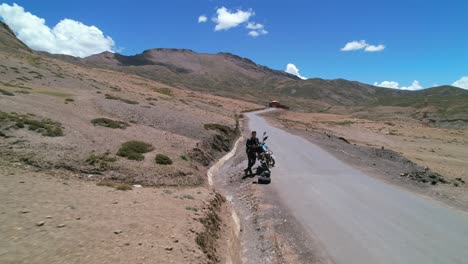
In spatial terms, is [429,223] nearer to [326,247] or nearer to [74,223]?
[326,247]

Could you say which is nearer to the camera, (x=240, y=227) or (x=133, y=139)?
(x=240, y=227)

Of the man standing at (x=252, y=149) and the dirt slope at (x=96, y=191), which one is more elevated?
→ the man standing at (x=252, y=149)

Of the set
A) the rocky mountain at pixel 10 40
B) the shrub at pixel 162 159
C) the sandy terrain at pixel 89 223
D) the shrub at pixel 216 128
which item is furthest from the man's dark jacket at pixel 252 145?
the rocky mountain at pixel 10 40

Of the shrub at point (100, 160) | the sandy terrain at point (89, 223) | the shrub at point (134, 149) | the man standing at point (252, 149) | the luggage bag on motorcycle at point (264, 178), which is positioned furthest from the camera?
the man standing at point (252, 149)

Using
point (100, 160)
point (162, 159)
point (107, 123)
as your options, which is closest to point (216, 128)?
point (107, 123)

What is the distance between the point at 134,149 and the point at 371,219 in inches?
535

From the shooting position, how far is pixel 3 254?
695 centimetres

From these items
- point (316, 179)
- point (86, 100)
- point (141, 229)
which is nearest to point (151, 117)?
point (86, 100)

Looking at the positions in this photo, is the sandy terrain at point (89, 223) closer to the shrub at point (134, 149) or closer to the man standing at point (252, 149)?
the shrub at point (134, 149)

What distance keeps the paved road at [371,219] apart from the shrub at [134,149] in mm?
7675

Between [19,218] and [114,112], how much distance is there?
2358 centimetres

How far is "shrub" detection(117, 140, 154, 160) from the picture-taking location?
19.0m

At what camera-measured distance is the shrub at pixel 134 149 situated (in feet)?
62.3

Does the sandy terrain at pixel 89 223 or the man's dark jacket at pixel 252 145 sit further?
the man's dark jacket at pixel 252 145
